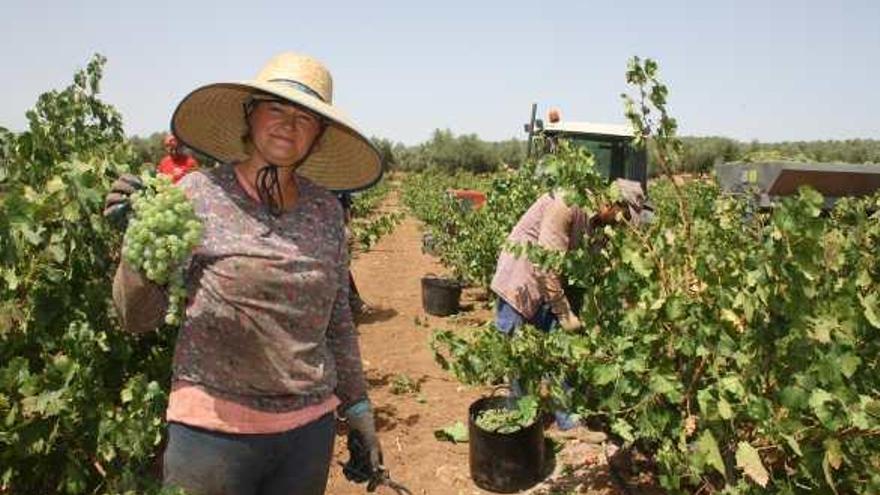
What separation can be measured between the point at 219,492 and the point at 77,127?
297cm


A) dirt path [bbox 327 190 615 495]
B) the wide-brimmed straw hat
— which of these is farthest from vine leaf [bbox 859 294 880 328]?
the wide-brimmed straw hat

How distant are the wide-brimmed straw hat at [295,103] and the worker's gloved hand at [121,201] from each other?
428 mm

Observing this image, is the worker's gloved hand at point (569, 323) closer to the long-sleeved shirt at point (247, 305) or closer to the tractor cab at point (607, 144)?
the long-sleeved shirt at point (247, 305)

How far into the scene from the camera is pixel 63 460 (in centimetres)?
280

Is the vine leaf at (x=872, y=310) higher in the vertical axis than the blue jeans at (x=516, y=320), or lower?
higher

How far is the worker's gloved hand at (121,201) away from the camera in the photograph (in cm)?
167

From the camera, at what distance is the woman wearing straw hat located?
1827mm

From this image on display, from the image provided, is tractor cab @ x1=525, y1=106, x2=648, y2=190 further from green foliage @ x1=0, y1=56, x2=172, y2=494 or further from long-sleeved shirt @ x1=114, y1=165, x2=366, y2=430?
long-sleeved shirt @ x1=114, y1=165, x2=366, y2=430

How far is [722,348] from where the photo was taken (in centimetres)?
262

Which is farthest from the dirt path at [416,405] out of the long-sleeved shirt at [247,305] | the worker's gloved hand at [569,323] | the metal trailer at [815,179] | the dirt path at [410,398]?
the metal trailer at [815,179]

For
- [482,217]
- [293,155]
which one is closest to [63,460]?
[293,155]

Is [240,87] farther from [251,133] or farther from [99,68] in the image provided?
[99,68]

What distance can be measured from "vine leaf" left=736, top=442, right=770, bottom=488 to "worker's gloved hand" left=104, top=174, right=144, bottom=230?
7.14 ft

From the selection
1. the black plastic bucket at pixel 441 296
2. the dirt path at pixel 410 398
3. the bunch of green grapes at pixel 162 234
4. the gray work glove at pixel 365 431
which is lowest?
the dirt path at pixel 410 398
